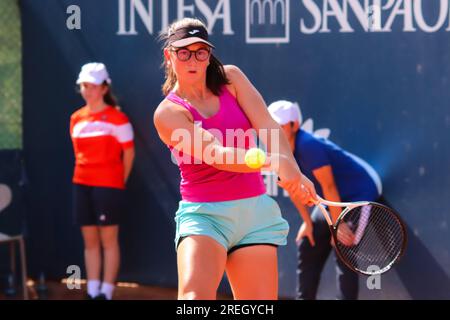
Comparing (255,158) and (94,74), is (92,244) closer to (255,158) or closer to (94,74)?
(94,74)

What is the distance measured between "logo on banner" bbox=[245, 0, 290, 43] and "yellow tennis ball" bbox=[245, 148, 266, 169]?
2753 mm

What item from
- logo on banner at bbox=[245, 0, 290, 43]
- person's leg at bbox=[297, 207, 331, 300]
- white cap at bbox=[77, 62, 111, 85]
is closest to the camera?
person's leg at bbox=[297, 207, 331, 300]

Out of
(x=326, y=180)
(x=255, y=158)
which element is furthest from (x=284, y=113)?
(x=255, y=158)

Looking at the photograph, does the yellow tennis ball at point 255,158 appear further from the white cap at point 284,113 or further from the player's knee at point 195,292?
the white cap at point 284,113

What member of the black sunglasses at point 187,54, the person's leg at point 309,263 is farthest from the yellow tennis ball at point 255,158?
the person's leg at point 309,263

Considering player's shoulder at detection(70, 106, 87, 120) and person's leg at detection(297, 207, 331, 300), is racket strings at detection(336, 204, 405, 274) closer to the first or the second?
person's leg at detection(297, 207, 331, 300)

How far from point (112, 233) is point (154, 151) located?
2.02 ft

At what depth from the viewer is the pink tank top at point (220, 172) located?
12.2 ft

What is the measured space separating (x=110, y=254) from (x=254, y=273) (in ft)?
9.39

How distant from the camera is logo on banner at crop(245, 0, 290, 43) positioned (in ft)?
20.1

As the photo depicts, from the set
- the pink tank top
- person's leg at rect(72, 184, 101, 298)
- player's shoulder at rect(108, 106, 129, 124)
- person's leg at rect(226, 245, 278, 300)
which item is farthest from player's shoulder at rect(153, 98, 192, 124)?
person's leg at rect(72, 184, 101, 298)

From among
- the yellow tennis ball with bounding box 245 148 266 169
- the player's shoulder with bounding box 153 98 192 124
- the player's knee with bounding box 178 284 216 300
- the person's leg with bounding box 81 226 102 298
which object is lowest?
the person's leg with bounding box 81 226 102 298

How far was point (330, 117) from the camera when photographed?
6.10m
